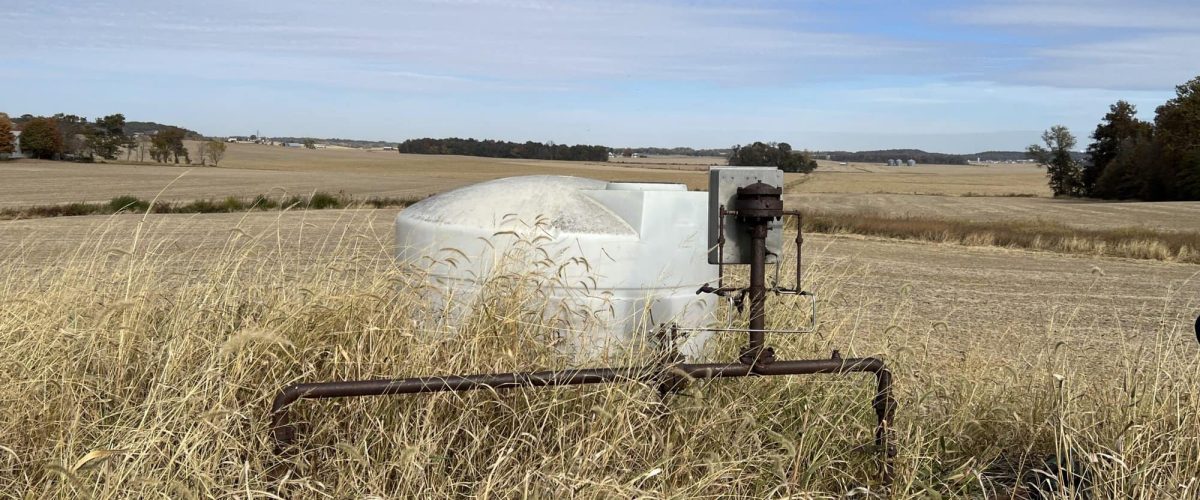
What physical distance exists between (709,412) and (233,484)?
201cm

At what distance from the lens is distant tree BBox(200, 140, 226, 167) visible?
92.1 metres

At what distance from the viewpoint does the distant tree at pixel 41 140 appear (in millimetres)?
80938

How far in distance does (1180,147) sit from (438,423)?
73.0m

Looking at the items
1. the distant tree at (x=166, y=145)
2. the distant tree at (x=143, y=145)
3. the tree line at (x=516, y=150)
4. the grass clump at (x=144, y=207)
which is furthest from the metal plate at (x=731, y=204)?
the tree line at (x=516, y=150)

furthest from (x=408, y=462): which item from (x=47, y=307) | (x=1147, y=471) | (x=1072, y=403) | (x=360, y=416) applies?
(x=1072, y=403)

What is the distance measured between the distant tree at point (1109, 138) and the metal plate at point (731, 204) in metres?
79.8

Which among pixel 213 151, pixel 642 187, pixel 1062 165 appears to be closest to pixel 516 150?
pixel 213 151

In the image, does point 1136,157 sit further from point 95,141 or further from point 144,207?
point 95,141

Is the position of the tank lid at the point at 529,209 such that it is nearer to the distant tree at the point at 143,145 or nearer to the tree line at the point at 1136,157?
the tree line at the point at 1136,157

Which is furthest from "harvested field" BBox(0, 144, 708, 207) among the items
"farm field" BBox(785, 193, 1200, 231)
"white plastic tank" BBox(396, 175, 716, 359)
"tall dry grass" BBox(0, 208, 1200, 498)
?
"tall dry grass" BBox(0, 208, 1200, 498)

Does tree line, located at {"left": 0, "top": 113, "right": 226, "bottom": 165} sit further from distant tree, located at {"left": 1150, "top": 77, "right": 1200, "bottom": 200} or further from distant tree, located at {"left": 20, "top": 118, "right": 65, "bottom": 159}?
distant tree, located at {"left": 1150, "top": 77, "right": 1200, "bottom": 200}

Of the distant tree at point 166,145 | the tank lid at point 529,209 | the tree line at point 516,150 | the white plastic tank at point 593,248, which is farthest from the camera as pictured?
the tree line at point 516,150

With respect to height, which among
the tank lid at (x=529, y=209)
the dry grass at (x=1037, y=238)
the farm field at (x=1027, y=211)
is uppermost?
the tank lid at (x=529, y=209)

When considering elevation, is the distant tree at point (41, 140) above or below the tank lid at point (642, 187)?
above
